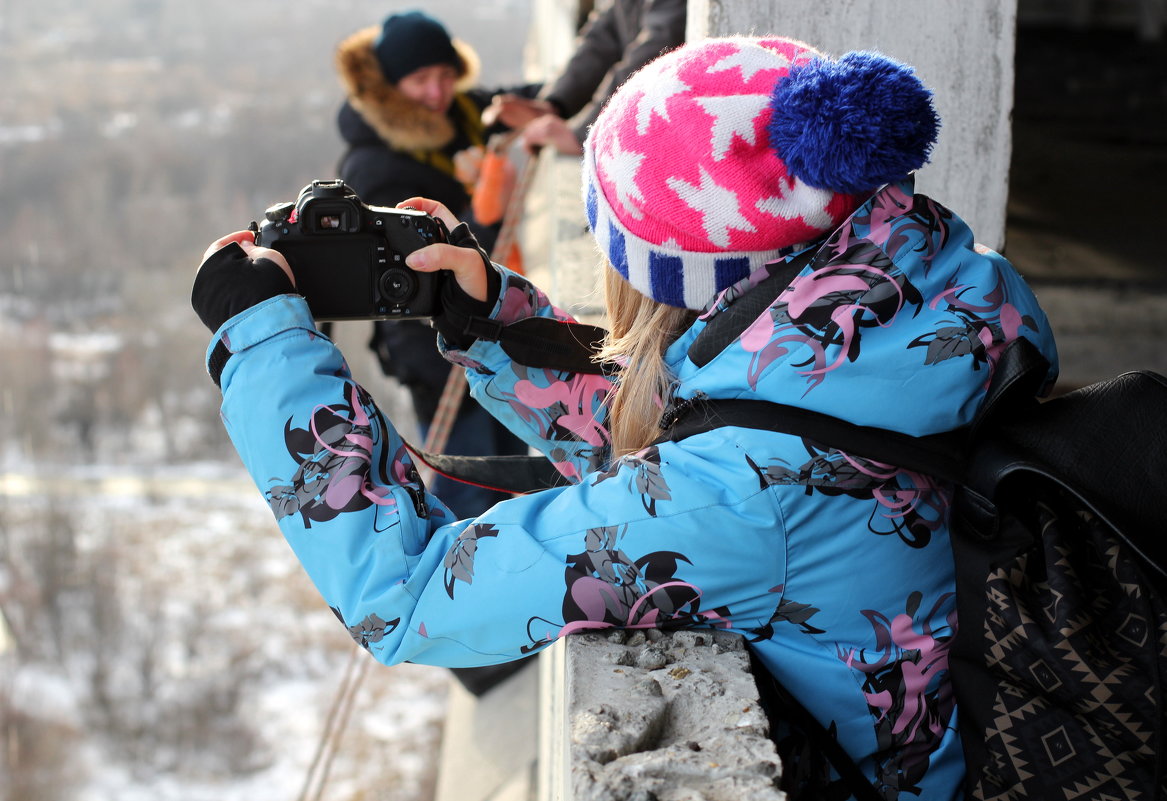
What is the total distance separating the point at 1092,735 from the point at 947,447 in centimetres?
→ 33

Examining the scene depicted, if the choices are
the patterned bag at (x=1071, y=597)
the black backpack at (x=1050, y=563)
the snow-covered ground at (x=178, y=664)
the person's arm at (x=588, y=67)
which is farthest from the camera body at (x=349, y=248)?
the snow-covered ground at (x=178, y=664)

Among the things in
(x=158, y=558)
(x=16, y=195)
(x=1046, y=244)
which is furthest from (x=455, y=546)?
(x=16, y=195)

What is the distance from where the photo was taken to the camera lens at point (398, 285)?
5.05 feet

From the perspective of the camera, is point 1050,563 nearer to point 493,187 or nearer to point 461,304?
point 461,304

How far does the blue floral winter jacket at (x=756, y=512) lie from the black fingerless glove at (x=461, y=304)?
0.34m

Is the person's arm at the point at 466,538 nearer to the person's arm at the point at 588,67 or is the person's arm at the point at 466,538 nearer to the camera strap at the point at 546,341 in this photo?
the camera strap at the point at 546,341

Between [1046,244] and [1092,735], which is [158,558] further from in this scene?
[1092,735]

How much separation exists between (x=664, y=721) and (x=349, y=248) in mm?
761

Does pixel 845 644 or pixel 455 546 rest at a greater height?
pixel 455 546

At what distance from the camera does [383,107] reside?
134 inches

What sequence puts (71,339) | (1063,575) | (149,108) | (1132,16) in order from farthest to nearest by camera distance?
→ (149,108), (71,339), (1132,16), (1063,575)

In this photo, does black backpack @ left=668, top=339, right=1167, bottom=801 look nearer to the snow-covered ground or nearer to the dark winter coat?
the dark winter coat

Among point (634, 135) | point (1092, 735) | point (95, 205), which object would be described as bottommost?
point (95, 205)

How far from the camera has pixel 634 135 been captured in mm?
1207
